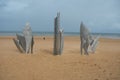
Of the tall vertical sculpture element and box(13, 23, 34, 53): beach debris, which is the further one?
box(13, 23, 34, 53): beach debris

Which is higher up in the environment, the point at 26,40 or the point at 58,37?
the point at 58,37

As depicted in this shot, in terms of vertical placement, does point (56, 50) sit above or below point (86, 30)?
below

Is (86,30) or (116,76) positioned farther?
(86,30)

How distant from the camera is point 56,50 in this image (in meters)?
12.7

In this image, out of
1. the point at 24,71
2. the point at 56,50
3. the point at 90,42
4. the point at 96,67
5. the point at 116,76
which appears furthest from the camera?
the point at 90,42

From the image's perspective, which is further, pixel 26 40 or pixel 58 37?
pixel 26 40

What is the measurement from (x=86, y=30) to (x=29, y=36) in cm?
258

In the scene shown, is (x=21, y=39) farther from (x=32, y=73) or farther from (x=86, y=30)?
(x=32, y=73)

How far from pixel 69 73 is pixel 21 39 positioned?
536 cm

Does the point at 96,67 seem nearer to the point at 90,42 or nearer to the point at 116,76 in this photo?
the point at 116,76

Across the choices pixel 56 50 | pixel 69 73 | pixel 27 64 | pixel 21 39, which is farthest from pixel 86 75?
pixel 21 39

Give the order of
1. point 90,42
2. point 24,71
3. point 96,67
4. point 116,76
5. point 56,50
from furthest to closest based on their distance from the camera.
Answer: point 90,42, point 56,50, point 96,67, point 24,71, point 116,76

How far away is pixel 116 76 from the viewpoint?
783 centimetres

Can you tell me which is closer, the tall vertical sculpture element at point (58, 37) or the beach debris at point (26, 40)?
the tall vertical sculpture element at point (58, 37)
